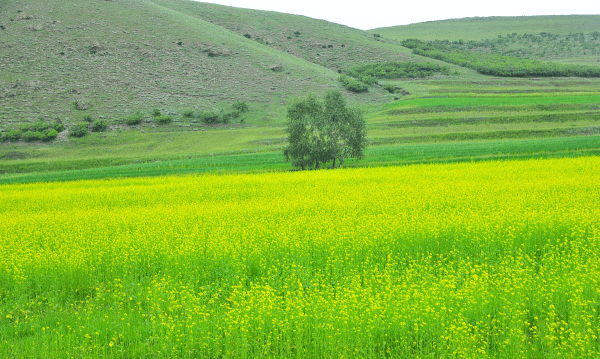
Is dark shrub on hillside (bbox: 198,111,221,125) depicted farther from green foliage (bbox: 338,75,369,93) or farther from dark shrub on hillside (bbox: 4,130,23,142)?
green foliage (bbox: 338,75,369,93)

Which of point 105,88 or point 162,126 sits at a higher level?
point 105,88

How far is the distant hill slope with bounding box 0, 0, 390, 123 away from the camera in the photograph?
6944 centimetres

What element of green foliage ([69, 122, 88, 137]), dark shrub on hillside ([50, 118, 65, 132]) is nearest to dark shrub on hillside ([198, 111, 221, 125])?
green foliage ([69, 122, 88, 137])

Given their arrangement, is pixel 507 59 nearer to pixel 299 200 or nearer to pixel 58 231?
pixel 299 200

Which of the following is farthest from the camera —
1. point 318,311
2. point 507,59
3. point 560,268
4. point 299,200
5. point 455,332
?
point 507,59

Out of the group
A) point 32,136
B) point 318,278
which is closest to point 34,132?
point 32,136

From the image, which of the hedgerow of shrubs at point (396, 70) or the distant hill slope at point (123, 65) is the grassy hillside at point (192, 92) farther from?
the hedgerow of shrubs at point (396, 70)

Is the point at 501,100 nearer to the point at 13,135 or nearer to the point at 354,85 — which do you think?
the point at 354,85

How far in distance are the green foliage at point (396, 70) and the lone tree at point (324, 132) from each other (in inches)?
2129

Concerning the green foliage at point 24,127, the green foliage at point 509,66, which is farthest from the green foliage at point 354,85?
the green foliage at point 24,127

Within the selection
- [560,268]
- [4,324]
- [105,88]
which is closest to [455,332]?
[560,268]

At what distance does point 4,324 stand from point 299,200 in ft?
38.6

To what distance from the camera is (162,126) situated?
65125mm

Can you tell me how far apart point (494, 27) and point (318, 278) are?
19098 centimetres
